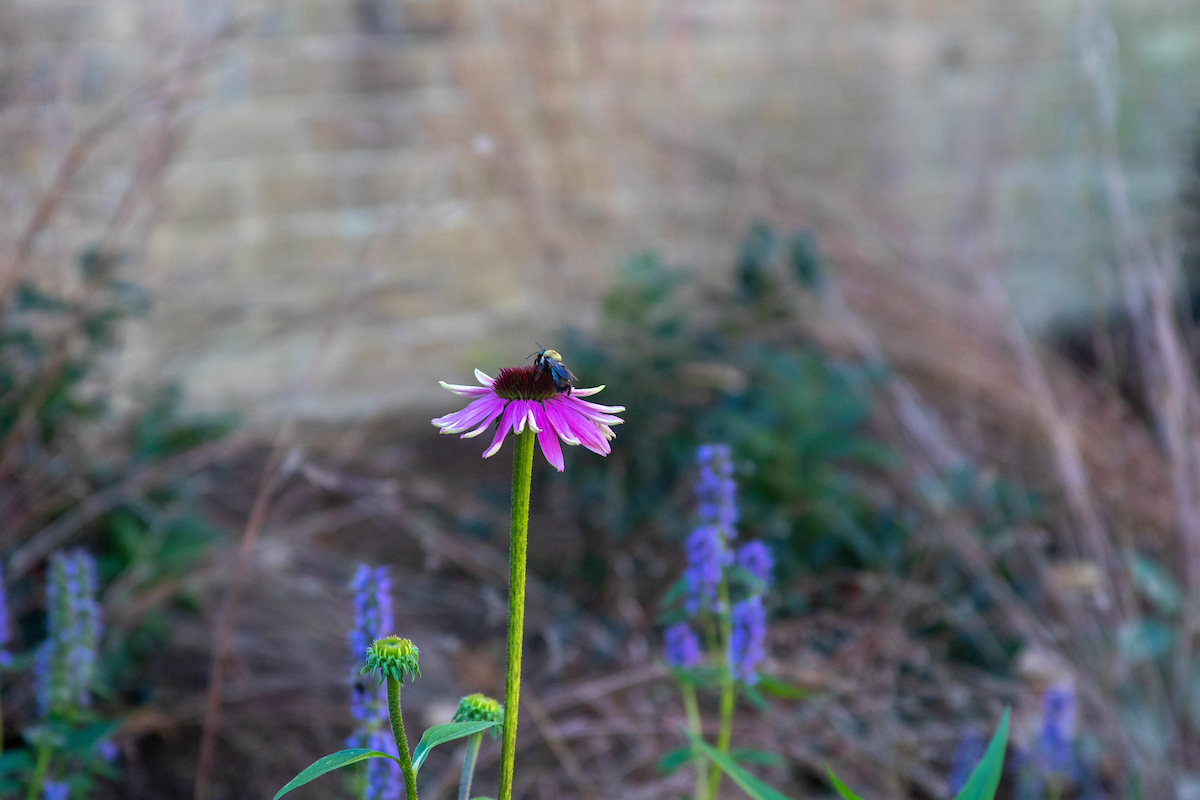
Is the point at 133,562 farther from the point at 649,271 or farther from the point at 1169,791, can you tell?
the point at 1169,791

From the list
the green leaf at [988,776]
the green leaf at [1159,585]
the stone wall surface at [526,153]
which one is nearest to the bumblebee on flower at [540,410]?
the green leaf at [988,776]

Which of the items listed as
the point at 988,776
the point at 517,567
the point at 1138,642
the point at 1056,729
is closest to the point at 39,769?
the point at 517,567

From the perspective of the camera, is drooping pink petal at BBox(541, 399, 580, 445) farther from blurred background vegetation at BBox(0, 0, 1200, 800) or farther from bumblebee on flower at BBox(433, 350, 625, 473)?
blurred background vegetation at BBox(0, 0, 1200, 800)

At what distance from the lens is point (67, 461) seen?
187 cm

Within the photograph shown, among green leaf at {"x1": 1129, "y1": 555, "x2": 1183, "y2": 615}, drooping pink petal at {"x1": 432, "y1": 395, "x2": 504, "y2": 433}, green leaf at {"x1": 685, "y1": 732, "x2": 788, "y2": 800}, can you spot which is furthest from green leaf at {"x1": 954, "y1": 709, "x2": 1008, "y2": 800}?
green leaf at {"x1": 1129, "y1": 555, "x2": 1183, "y2": 615}

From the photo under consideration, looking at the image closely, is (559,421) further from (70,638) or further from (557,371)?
(70,638)

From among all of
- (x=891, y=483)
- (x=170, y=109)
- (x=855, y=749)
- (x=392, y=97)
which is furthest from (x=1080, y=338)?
(x=170, y=109)

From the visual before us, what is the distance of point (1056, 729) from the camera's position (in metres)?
1.60

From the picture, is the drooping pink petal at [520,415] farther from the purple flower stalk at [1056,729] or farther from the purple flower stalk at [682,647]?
the purple flower stalk at [1056,729]

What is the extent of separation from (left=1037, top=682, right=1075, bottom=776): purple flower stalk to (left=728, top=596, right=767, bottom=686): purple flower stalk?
23.0 inches

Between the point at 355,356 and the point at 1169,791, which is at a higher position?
the point at 355,356

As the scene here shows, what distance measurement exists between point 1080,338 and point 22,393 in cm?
390

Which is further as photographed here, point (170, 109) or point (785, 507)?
point (785, 507)

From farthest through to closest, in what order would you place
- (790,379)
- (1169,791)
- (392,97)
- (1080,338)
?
(1080,338) → (392,97) → (790,379) → (1169,791)
